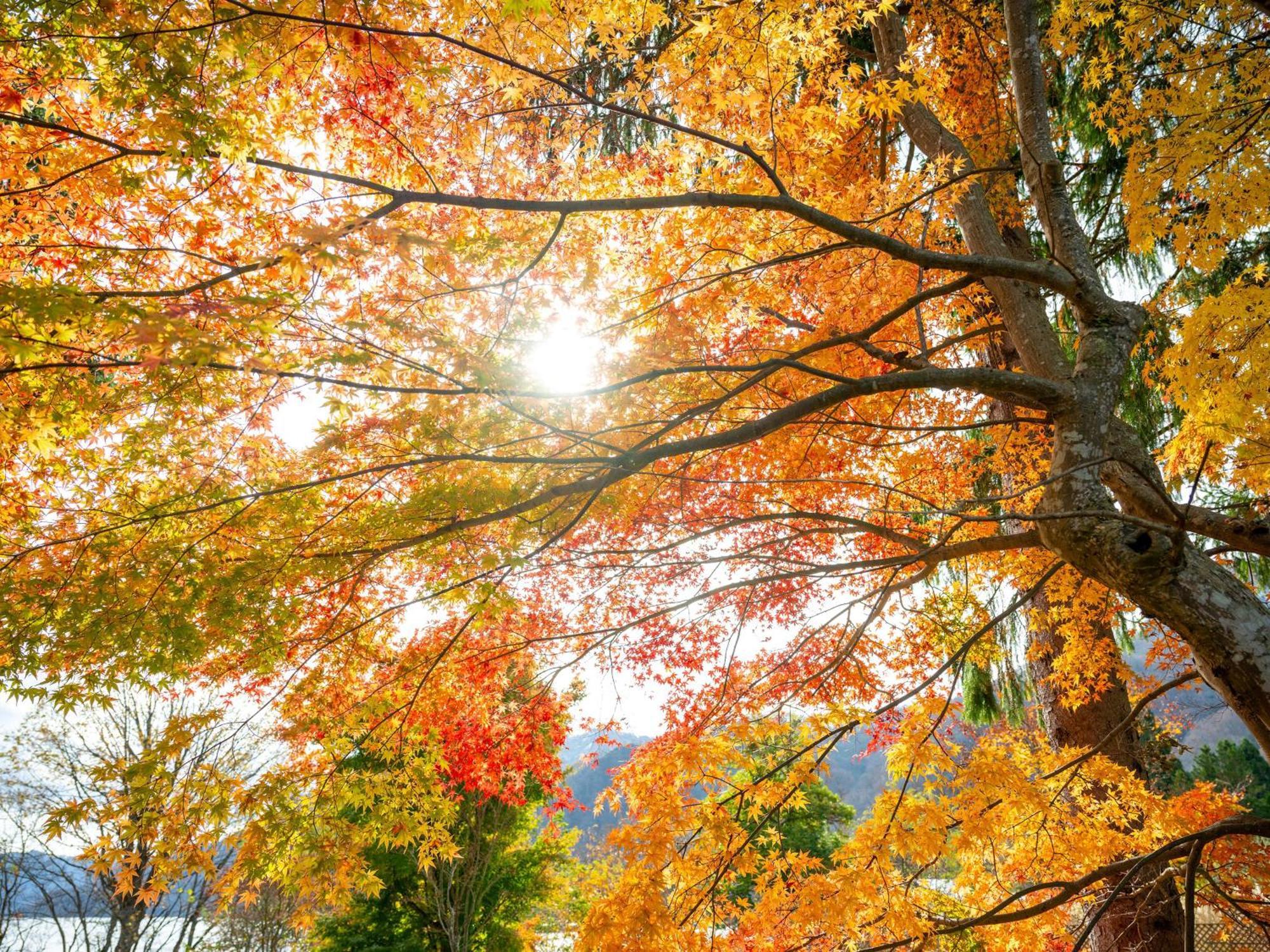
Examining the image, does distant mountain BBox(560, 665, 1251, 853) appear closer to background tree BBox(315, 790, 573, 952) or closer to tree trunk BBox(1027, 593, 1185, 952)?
background tree BBox(315, 790, 573, 952)

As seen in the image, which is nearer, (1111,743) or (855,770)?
(1111,743)

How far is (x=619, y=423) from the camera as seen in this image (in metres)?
3.20

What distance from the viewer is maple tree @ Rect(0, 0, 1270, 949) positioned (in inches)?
91.0

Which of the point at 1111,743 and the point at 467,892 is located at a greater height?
the point at 467,892

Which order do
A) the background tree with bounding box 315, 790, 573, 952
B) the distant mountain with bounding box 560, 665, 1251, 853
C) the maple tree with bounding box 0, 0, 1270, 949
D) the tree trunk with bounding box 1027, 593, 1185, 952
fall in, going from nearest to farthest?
1. the maple tree with bounding box 0, 0, 1270, 949
2. the tree trunk with bounding box 1027, 593, 1185, 952
3. the background tree with bounding box 315, 790, 573, 952
4. the distant mountain with bounding box 560, 665, 1251, 853

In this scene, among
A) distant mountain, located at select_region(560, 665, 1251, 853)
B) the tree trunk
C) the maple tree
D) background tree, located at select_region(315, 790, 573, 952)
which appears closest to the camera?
the maple tree

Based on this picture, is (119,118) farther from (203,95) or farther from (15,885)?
(15,885)

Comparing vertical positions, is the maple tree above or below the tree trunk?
above

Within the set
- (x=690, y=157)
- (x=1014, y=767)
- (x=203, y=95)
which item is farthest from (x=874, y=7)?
(x=1014, y=767)

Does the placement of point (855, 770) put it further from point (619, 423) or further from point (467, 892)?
point (619, 423)

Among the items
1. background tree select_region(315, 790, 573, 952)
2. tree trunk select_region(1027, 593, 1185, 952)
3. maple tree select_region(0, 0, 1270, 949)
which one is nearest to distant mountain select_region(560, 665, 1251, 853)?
background tree select_region(315, 790, 573, 952)

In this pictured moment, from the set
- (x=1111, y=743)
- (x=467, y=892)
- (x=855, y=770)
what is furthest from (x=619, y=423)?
(x=855, y=770)

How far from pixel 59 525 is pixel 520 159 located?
342 cm

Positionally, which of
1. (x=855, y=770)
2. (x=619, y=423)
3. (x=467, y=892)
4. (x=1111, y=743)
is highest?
(x=855, y=770)
